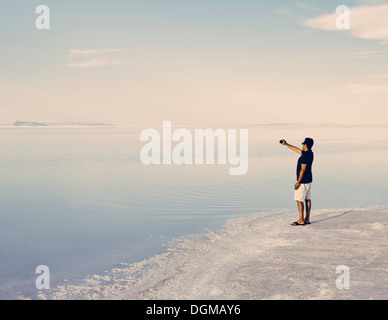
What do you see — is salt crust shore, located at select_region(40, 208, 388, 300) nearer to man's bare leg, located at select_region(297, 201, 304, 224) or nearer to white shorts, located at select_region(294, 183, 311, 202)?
man's bare leg, located at select_region(297, 201, 304, 224)

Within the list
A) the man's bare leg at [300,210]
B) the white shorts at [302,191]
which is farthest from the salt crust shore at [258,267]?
the white shorts at [302,191]

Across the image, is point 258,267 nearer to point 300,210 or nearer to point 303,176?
point 300,210

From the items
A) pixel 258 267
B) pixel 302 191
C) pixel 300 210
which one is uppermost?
pixel 302 191

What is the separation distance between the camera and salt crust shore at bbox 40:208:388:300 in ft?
19.8

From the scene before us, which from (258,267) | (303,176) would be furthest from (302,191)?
(258,267)

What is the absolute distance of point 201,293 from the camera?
6020mm

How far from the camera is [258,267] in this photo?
7.07 meters

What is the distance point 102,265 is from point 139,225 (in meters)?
3.01

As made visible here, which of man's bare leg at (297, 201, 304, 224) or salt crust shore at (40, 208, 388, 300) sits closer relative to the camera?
salt crust shore at (40, 208, 388, 300)

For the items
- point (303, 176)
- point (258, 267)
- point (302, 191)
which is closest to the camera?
point (258, 267)

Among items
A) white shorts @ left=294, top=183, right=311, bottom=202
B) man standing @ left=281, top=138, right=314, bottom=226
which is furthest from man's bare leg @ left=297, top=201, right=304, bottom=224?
white shorts @ left=294, top=183, right=311, bottom=202

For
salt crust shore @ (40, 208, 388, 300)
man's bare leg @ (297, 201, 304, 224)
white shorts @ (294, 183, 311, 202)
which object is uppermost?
white shorts @ (294, 183, 311, 202)

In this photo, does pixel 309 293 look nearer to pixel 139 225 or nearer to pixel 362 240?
pixel 362 240

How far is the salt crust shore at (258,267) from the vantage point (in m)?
6.04
